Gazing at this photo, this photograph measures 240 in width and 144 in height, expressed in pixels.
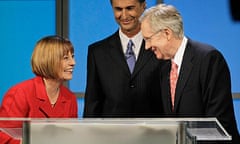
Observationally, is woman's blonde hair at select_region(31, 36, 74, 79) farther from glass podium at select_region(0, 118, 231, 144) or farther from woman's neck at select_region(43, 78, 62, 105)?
glass podium at select_region(0, 118, 231, 144)

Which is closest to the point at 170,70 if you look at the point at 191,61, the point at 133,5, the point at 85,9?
the point at 191,61

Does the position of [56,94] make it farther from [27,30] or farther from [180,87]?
[27,30]

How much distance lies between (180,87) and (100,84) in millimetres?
567

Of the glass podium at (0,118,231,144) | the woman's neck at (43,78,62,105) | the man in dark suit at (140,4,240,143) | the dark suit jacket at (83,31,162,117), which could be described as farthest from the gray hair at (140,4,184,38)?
the glass podium at (0,118,231,144)

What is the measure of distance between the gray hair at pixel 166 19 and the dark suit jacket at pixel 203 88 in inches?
3.7

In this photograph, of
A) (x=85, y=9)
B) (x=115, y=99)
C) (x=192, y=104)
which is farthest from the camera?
(x=85, y=9)

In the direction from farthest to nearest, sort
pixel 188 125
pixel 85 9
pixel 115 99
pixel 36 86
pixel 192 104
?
pixel 85 9 < pixel 115 99 < pixel 36 86 < pixel 192 104 < pixel 188 125

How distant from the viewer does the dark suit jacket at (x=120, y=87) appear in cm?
269

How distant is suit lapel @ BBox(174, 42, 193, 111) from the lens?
2270 millimetres

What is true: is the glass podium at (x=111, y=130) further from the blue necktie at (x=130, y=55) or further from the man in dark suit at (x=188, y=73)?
the blue necktie at (x=130, y=55)

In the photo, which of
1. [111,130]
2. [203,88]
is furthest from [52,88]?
[111,130]

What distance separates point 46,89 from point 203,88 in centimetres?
76

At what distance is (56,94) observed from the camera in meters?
2.59

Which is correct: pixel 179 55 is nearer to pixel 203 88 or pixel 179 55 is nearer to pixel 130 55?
pixel 203 88
